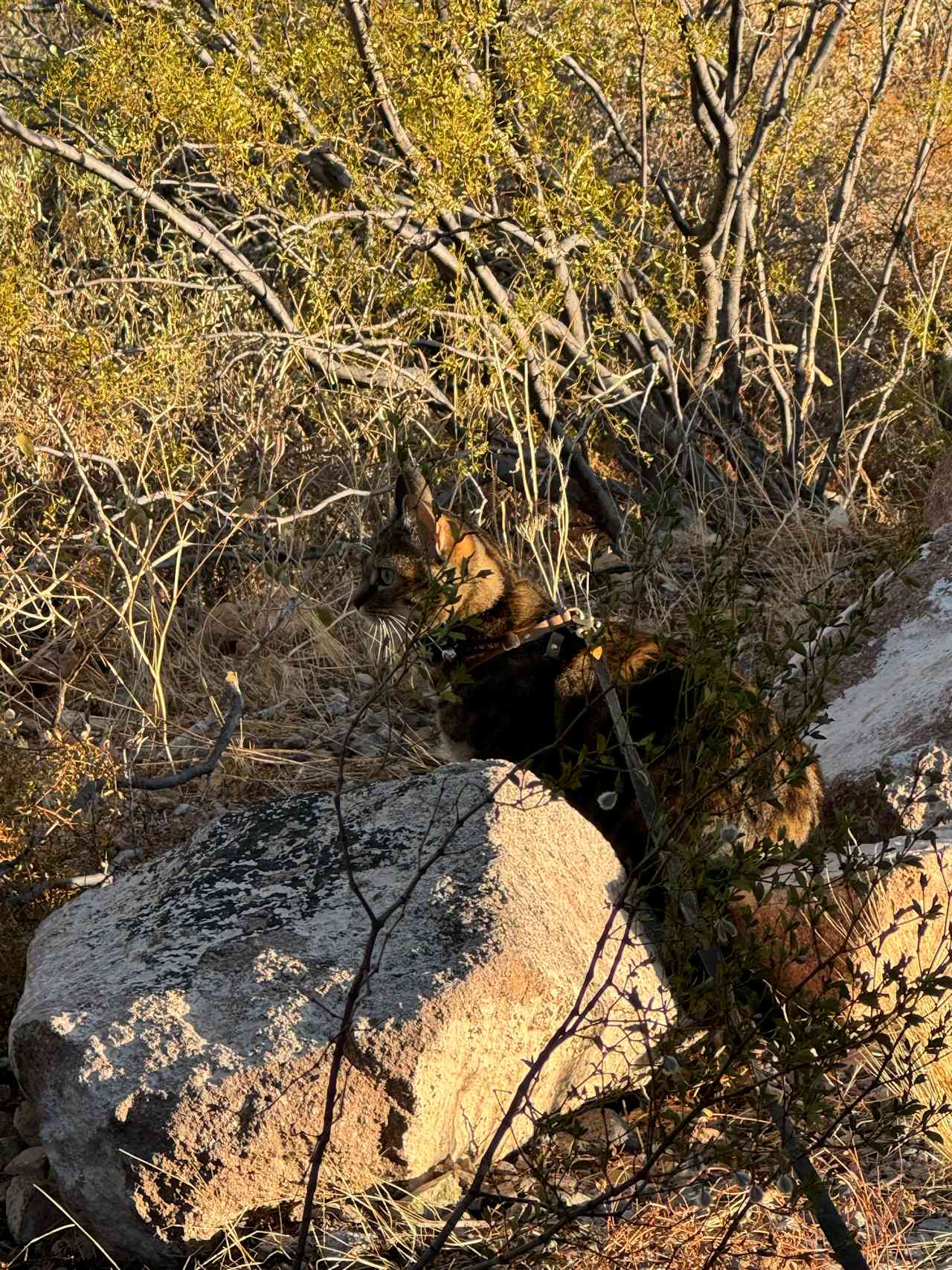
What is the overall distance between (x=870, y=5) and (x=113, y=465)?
18.3ft

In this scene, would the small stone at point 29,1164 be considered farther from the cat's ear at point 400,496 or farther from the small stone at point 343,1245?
the cat's ear at point 400,496

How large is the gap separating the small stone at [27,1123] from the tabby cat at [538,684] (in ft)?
4.36

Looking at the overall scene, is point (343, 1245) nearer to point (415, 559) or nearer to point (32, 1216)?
point (32, 1216)

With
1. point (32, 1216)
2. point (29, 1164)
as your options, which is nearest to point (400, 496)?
point (29, 1164)

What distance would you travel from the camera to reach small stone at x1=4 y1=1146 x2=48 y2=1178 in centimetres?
280

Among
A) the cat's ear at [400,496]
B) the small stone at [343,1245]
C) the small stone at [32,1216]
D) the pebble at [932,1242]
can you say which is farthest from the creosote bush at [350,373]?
the pebble at [932,1242]

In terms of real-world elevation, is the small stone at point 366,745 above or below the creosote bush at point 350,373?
below

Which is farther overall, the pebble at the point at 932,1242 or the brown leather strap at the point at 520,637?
the brown leather strap at the point at 520,637

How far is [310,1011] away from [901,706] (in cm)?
240

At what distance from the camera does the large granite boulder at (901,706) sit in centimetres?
368

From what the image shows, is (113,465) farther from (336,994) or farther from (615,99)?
(615,99)

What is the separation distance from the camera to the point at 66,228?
7426mm

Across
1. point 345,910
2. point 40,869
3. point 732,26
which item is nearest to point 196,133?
point 732,26

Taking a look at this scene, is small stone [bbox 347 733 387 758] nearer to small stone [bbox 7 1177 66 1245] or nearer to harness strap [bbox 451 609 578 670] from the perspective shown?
harness strap [bbox 451 609 578 670]
